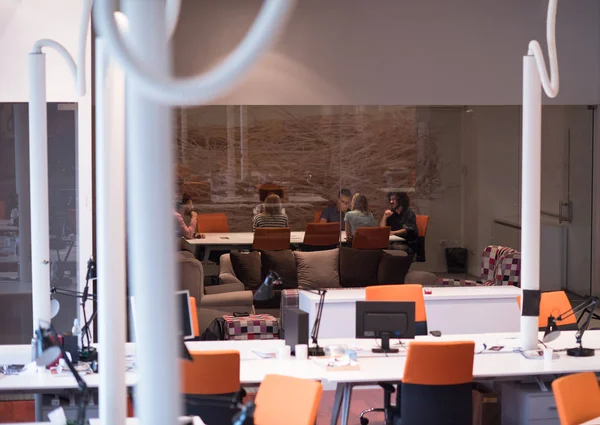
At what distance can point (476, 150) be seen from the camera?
12.2m

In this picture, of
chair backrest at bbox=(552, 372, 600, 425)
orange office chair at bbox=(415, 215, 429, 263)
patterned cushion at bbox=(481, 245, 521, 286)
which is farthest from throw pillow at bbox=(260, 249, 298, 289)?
chair backrest at bbox=(552, 372, 600, 425)

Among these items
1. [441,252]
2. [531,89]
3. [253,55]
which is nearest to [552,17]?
[531,89]

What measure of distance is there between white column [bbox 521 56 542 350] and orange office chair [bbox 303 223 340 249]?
4339mm

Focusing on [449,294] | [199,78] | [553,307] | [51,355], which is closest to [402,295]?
[553,307]

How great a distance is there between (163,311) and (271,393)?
401 centimetres

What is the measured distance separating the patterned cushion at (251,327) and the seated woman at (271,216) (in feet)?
7.89

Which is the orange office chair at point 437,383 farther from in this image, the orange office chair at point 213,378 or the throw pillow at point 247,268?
the throw pillow at point 247,268

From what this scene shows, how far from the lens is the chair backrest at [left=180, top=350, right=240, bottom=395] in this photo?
19.7ft

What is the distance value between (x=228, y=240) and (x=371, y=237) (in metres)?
1.81

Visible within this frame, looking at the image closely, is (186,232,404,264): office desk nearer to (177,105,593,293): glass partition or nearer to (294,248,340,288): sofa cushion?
(177,105,593,293): glass partition

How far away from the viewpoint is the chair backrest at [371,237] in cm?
1186

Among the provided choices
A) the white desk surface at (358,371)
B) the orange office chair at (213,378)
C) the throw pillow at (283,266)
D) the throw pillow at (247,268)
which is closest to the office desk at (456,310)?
the throw pillow at (283,266)

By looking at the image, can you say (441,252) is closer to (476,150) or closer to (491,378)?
(476,150)

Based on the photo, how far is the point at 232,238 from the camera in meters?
11.7
